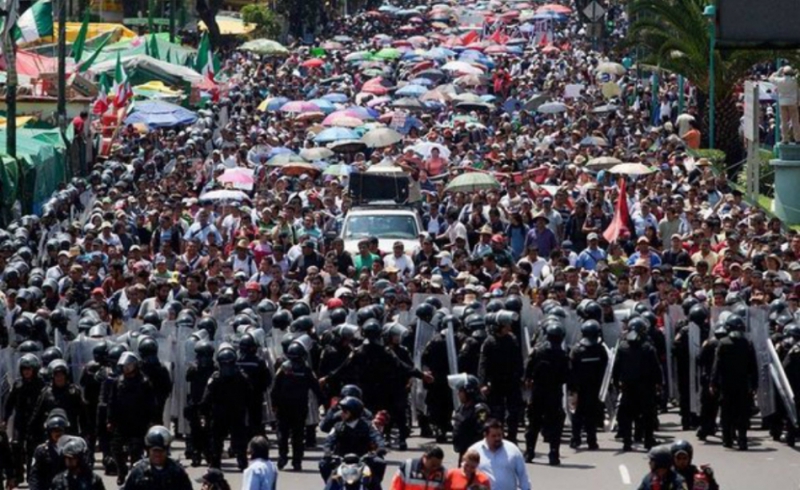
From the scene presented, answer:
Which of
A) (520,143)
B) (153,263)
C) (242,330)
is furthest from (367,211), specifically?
(520,143)

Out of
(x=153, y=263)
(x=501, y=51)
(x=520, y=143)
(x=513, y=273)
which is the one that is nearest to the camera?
(x=513, y=273)

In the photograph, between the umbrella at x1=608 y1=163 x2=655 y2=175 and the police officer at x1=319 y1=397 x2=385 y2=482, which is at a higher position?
the umbrella at x1=608 y1=163 x2=655 y2=175

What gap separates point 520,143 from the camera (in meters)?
43.8

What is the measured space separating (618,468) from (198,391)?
3.52 m

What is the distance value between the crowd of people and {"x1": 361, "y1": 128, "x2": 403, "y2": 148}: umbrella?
136 centimetres

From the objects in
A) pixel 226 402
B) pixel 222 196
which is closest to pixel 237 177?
pixel 222 196

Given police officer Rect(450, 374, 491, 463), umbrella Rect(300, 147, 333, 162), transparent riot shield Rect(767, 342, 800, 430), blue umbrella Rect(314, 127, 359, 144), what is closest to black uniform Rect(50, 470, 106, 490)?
police officer Rect(450, 374, 491, 463)

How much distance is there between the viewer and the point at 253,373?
20.6m

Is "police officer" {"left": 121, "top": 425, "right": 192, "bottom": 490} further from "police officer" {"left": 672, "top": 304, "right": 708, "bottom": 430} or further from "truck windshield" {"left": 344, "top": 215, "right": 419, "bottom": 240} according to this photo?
"truck windshield" {"left": 344, "top": 215, "right": 419, "bottom": 240}

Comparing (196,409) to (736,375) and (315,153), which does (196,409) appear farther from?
(315,153)

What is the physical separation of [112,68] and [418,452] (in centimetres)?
3370

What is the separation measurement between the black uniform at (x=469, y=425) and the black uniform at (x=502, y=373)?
258 centimetres

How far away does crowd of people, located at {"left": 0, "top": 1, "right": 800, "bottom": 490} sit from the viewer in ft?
64.0

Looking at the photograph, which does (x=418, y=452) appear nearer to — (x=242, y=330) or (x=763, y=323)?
(x=242, y=330)
